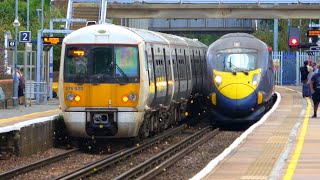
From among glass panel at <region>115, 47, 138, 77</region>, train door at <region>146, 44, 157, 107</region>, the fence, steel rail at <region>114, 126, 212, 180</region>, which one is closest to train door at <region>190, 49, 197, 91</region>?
steel rail at <region>114, 126, 212, 180</region>

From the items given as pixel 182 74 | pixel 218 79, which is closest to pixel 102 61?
pixel 218 79

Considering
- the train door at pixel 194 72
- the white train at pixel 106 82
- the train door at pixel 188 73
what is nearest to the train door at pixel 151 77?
the white train at pixel 106 82

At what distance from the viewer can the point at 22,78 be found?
1580 inches

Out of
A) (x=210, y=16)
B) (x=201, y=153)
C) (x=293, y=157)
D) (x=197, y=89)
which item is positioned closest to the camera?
(x=293, y=157)

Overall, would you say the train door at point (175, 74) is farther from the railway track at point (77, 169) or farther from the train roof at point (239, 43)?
the railway track at point (77, 169)

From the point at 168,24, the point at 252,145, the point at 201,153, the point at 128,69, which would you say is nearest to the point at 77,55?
the point at 128,69

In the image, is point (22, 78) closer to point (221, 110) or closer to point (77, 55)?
point (221, 110)

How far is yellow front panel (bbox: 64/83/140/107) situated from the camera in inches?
883

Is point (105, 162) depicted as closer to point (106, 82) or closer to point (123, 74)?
point (106, 82)

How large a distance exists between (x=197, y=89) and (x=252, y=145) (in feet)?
53.9

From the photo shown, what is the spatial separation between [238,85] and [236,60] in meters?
0.96

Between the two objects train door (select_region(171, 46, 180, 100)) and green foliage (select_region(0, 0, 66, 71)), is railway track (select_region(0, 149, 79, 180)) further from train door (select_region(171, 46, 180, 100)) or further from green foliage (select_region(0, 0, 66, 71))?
green foliage (select_region(0, 0, 66, 71))

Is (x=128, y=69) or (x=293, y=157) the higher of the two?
(x=128, y=69)

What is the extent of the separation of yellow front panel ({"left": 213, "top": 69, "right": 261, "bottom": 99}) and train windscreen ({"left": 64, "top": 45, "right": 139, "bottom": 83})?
755 cm
